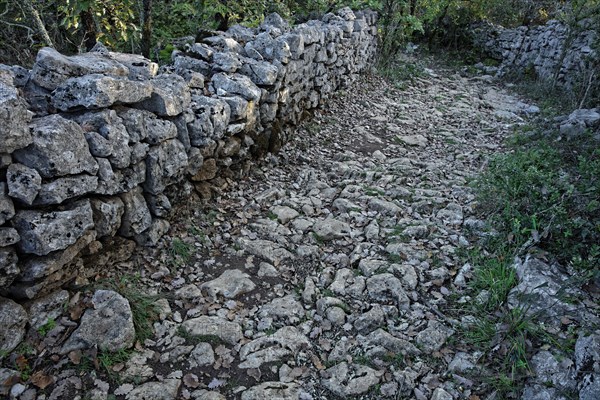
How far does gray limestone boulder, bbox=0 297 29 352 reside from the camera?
112 inches

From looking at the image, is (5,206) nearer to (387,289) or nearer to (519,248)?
(387,289)

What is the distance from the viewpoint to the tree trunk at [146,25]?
541 centimetres

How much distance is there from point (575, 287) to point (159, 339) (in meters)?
3.58

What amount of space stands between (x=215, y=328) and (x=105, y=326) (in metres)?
0.86

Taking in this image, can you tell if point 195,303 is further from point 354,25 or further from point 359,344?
point 354,25

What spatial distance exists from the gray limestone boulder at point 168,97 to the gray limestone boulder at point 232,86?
0.70 metres

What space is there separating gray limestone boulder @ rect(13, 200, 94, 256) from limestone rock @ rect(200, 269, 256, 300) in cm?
124

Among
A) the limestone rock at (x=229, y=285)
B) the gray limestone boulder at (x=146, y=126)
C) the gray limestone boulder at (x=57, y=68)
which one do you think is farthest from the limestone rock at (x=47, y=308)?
the gray limestone boulder at (x=57, y=68)

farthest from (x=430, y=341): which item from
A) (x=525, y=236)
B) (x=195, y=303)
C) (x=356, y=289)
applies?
(x=195, y=303)

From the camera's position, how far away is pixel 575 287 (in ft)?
11.8

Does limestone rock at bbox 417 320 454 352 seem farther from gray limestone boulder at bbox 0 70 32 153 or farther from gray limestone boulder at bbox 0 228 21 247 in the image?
gray limestone boulder at bbox 0 70 32 153

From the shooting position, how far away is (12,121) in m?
2.73

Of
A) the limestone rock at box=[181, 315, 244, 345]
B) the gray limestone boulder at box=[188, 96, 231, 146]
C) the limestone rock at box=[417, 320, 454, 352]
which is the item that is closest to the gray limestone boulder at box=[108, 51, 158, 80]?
the gray limestone boulder at box=[188, 96, 231, 146]

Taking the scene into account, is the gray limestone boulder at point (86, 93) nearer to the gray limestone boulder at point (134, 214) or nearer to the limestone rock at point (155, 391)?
the gray limestone boulder at point (134, 214)
